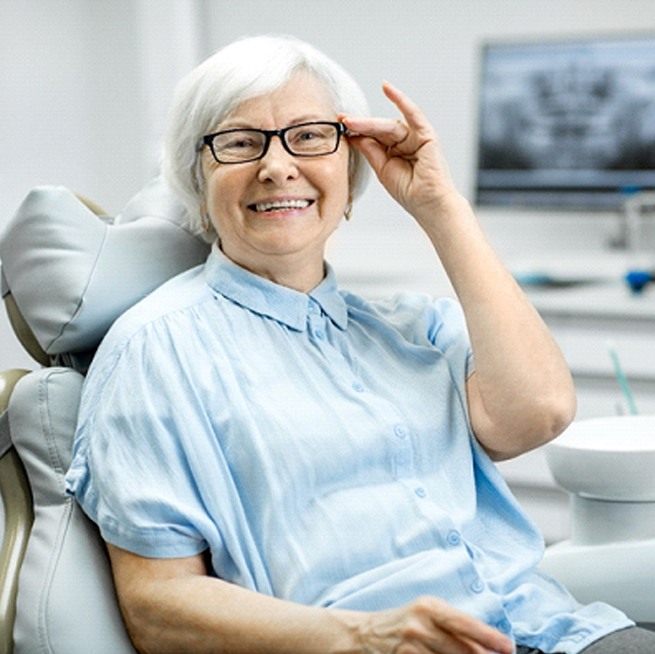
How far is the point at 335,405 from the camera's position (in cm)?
143

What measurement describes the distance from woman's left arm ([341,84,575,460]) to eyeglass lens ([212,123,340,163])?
0.17ft

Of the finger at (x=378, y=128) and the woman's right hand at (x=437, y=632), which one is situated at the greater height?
the finger at (x=378, y=128)

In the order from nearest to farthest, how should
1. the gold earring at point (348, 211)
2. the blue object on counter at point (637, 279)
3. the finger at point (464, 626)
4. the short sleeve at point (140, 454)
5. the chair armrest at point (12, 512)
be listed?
the finger at point (464, 626), the short sleeve at point (140, 454), the chair armrest at point (12, 512), the gold earring at point (348, 211), the blue object on counter at point (637, 279)

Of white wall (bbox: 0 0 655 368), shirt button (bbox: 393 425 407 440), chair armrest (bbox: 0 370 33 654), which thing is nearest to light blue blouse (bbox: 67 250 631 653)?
shirt button (bbox: 393 425 407 440)

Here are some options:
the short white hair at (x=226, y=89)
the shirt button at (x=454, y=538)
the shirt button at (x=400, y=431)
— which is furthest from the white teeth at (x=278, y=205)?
the shirt button at (x=454, y=538)

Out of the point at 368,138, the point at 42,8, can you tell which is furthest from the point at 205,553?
the point at 42,8

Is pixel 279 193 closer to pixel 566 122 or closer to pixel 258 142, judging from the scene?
pixel 258 142

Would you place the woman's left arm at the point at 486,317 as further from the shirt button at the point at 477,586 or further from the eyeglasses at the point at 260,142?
the shirt button at the point at 477,586

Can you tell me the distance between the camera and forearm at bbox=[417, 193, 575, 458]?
58.1 inches

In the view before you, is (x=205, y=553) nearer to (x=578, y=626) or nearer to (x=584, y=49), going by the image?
(x=578, y=626)

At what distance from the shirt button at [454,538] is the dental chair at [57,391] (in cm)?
40

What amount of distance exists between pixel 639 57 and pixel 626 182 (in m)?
0.36

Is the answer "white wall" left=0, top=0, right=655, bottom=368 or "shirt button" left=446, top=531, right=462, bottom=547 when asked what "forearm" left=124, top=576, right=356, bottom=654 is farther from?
"white wall" left=0, top=0, right=655, bottom=368

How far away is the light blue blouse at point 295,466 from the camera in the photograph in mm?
1335
